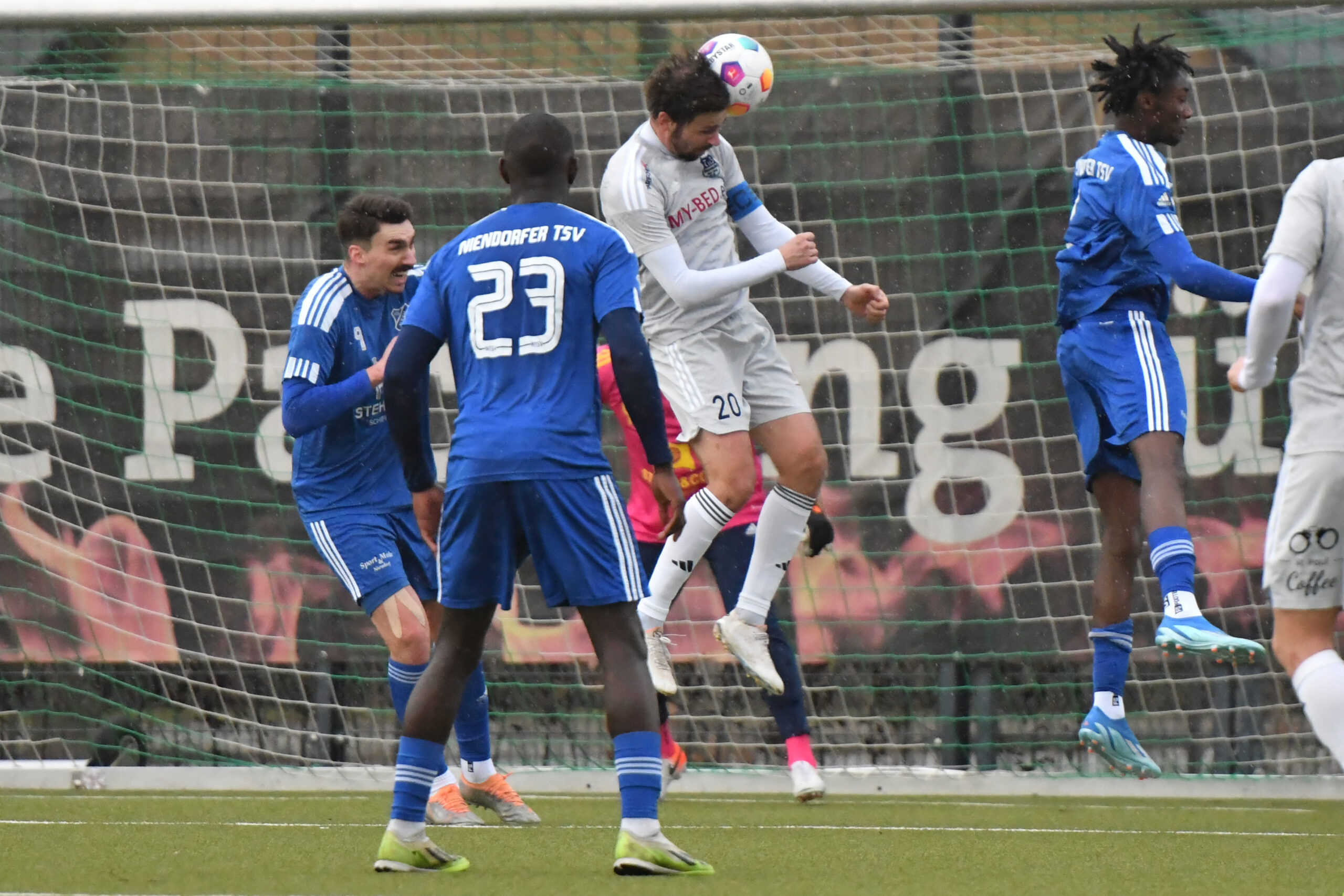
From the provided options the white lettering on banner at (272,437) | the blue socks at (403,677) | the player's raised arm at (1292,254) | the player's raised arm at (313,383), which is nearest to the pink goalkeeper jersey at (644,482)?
the blue socks at (403,677)

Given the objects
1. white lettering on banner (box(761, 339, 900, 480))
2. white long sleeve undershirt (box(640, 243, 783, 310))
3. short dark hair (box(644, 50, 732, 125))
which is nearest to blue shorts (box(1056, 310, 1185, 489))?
white long sleeve undershirt (box(640, 243, 783, 310))

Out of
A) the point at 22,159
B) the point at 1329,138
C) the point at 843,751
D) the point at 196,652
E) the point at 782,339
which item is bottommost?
the point at 843,751

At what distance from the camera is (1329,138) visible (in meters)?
7.25

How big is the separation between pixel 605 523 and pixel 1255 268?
4.19m

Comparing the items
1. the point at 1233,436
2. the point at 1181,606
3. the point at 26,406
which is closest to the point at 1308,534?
the point at 1181,606

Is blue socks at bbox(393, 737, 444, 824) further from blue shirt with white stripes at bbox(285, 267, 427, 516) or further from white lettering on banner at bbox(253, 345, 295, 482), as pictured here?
white lettering on banner at bbox(253, 345, 295, 482)

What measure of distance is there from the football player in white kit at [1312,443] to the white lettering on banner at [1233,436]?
3551 millimetres

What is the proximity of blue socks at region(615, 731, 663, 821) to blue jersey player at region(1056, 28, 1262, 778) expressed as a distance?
1.95 m

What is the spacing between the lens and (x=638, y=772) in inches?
162

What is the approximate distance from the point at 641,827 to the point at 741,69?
2702mm

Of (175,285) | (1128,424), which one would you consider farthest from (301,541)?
(1128,424)

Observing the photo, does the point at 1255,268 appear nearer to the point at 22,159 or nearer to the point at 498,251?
Result: the point at 498,251

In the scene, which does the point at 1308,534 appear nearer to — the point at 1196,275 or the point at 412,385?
the point at 1196,275

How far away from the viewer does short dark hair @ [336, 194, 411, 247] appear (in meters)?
5.79
